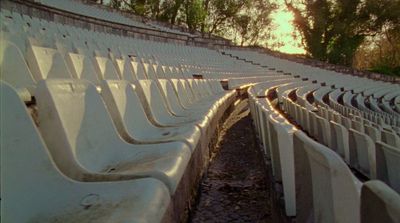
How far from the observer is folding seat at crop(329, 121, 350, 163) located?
3230mm

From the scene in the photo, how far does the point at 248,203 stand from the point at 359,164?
41.3 inches

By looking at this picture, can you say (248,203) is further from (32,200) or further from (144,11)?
(144,11)

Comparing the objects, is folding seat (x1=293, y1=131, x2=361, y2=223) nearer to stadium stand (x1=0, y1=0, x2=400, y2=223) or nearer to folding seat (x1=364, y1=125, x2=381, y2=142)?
stadium stand (x1=0, y1=0, x2=400, y2=223)

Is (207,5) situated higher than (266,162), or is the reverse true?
(207,5)

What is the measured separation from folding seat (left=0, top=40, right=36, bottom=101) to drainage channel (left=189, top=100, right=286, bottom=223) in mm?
928

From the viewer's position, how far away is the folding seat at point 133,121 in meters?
1.90

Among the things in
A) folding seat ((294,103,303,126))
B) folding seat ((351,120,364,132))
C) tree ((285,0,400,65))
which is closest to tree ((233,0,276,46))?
tree ((285,0,400,65))

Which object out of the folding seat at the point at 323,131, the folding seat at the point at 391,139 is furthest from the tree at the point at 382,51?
the folding seat at the point at 391,139

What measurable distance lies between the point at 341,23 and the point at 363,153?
28254 mm

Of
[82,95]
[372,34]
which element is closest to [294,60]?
[372,34]

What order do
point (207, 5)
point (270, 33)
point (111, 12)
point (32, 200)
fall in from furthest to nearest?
point (270, 33) → point (207, 5) → point (111, 12) → point (32, 200)

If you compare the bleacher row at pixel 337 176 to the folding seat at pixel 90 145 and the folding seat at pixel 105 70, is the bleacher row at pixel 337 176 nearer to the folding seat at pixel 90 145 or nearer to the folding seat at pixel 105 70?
the folding seat at pixel 90 145

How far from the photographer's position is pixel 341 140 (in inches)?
130

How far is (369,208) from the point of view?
87 cm
